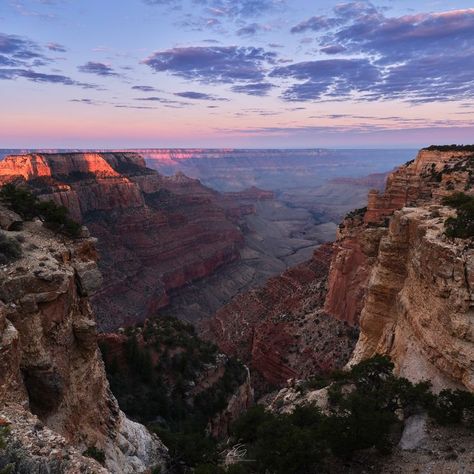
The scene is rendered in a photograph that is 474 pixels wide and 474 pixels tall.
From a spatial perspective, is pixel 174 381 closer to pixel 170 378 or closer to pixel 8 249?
pixel 170 378

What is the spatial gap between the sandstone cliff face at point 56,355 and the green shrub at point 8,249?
246 mm

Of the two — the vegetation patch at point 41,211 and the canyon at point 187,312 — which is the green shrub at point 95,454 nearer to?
the canyon at point 187,312

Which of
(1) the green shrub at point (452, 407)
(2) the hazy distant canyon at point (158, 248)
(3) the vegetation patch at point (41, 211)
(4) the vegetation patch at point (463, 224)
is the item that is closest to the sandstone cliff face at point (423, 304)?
(4) the vegetation patch at point (463, 224)

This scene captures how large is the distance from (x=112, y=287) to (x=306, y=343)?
106ft

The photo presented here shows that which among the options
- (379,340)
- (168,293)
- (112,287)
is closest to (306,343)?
(379,340)

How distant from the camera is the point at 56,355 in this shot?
44.0 ft

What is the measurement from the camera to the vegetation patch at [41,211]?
1747 centimetres

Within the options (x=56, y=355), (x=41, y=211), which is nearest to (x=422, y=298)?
(x=56, y=355)

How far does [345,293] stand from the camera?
3603cm

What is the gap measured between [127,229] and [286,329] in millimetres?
42923

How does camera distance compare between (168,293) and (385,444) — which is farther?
(168,293)

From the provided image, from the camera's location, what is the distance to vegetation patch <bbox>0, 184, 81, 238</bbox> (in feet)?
57.3

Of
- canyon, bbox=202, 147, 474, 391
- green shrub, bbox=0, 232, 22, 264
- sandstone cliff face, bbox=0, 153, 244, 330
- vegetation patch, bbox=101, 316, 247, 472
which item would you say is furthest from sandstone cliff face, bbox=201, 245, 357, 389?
green shrub, bbox=0, 232, 22, 264

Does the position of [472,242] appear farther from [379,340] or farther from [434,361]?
[379,340]
